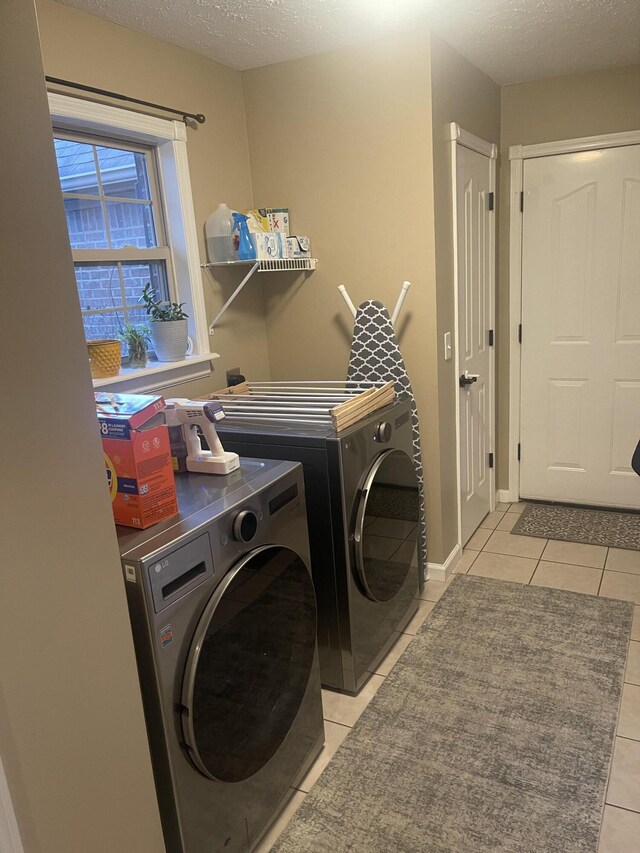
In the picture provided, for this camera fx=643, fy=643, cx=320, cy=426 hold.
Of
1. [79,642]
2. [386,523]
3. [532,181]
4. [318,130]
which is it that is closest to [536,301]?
[532,181]

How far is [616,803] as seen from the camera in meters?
1.82

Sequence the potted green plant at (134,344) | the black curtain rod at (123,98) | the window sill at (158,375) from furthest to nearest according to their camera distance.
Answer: the potted green plant at (134,344)
the window sill at (158,375)
the black curtain rod at (123,98)

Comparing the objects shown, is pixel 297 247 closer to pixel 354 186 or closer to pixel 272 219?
pixel 272 219

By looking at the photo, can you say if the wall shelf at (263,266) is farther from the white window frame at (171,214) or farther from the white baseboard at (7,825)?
the white baseboard at (7,825)

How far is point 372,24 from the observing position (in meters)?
2.43

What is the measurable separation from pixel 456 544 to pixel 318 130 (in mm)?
2078

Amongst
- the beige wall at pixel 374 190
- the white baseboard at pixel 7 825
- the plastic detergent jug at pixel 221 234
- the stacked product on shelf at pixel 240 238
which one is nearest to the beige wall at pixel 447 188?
the beige wall at pixel 374 190

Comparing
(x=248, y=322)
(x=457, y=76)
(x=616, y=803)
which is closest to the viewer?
(x=616, y=803)

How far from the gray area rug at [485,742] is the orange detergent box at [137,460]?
3.36 feet

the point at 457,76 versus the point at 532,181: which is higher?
the point at 457,76

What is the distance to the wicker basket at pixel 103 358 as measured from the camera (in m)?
2.26

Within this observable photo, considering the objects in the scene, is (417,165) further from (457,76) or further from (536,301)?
(536,301)

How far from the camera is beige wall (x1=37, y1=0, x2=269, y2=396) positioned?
6.97ft

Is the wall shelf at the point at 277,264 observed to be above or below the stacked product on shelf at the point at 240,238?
below
